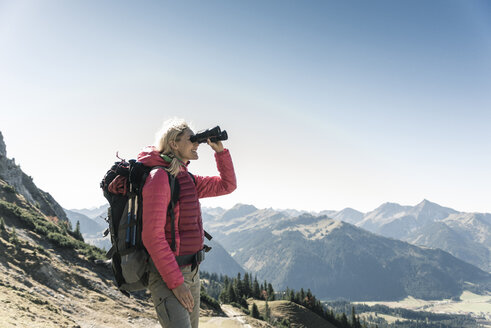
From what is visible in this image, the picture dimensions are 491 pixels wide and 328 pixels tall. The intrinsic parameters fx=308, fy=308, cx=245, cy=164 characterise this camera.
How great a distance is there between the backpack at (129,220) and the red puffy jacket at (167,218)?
176 mm

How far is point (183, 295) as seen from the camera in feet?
15.8

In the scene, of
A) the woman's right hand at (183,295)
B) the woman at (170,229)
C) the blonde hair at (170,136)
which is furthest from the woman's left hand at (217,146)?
the woman's right hand at (183,295)

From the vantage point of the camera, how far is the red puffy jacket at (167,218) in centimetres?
462

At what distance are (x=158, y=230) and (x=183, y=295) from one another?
3.70 ft

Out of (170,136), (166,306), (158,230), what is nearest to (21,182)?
(170,136)

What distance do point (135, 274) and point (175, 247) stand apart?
2.35 ft

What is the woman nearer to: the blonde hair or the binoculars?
the blonde hair

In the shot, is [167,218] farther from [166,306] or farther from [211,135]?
[211,135]

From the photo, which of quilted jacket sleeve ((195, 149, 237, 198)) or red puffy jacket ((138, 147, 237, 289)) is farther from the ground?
quilted jacket sleeve ((195, 149, 237, 198))

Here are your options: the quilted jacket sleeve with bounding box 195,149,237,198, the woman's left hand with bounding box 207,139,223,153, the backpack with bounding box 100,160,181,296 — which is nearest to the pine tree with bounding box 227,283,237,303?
the quilted jacket sleeve with bounding box 195,149,237,198

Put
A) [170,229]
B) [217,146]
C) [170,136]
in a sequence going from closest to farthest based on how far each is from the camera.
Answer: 1. [170,229]
2. [170,136]
3. [217,146]

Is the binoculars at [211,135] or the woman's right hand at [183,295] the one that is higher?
the binoculars at [211,135]

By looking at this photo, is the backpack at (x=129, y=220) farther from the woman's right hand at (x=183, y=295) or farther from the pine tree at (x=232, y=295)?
the pine tree at (x=232, y=295)

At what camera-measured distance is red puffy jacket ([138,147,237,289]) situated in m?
4.62
